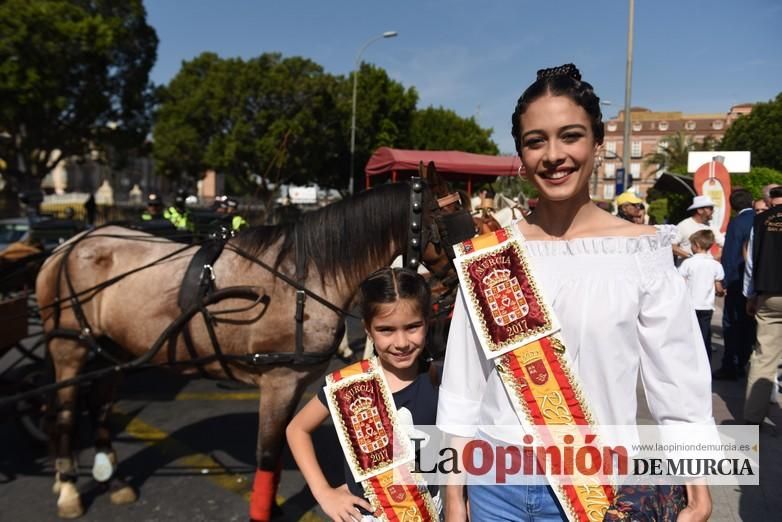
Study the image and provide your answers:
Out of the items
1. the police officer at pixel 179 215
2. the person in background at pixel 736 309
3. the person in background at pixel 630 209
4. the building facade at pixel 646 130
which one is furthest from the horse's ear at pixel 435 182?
the building facade at pixel 646 130

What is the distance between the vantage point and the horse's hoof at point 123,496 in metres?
3.35

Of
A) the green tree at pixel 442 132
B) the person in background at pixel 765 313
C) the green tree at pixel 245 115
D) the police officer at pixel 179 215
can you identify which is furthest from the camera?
the green tree at pixel 442 132

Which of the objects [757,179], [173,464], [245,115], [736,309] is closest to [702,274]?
[736,309]

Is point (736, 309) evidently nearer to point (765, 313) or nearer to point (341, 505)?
point (765, 313)

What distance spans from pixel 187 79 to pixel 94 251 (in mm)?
28135

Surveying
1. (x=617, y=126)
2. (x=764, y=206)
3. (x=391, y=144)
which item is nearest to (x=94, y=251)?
(x=764, y=206)

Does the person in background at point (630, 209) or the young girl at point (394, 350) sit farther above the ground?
the person in background at point (630, 209)

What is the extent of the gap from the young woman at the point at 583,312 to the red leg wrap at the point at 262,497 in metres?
1.61

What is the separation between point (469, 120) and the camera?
41.7 m

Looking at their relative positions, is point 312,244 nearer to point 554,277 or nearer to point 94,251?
point 94,251

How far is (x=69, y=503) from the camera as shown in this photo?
3215mm

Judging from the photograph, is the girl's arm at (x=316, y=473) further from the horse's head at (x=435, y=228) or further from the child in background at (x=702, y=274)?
the child in background at (x=702, y=274)

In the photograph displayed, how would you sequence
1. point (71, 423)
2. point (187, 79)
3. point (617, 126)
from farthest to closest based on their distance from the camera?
point (617, 126)
point (187, 79)
point (71, 423)

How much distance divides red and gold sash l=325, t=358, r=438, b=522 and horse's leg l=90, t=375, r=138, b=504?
2.38 metres
